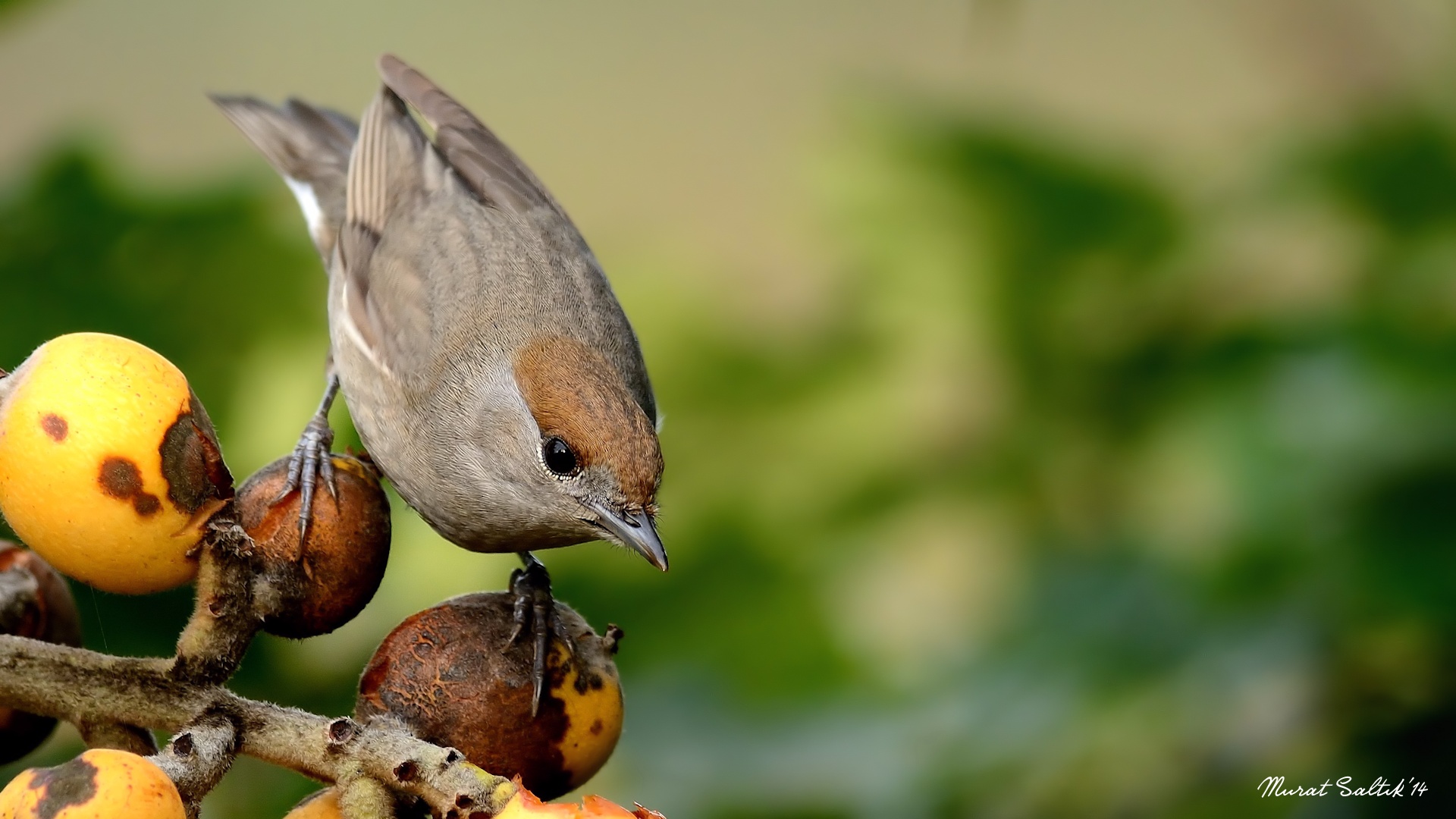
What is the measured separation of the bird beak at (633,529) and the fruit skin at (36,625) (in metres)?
0.83

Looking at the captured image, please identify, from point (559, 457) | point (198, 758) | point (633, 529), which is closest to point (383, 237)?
point (559, 457)

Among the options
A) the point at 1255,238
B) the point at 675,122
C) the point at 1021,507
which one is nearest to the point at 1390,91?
the point at 1255,238

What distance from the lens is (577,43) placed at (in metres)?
6.82

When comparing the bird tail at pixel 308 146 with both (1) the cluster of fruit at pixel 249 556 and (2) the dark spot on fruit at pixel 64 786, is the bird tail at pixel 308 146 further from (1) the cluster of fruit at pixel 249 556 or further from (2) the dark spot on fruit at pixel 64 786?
(2) the dark spot on fruit at pixel 64 786

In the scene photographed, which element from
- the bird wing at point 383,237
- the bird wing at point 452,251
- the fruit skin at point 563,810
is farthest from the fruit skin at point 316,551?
the bird wing at point 383,237

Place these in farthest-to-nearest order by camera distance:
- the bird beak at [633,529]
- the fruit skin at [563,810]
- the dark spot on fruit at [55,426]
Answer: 1. the bird beak at [633,529]
2. the dark spot on fruit at [55,426]
3. the fruit skin at [563,810]

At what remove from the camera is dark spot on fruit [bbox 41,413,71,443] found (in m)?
1.53

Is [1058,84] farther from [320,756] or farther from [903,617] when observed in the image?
[320,756]

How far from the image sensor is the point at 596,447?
2.38 metres

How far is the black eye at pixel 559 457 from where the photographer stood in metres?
2.43

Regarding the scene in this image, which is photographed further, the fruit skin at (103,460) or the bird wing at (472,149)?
the bird wing at (472,149)

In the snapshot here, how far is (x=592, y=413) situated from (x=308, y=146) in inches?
73.2

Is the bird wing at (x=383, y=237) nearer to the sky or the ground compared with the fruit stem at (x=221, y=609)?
nearer to the sky

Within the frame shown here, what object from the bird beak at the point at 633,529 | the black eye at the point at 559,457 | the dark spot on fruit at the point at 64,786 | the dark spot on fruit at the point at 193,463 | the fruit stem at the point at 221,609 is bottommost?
the dark spot on fruit at the point at 64,786
